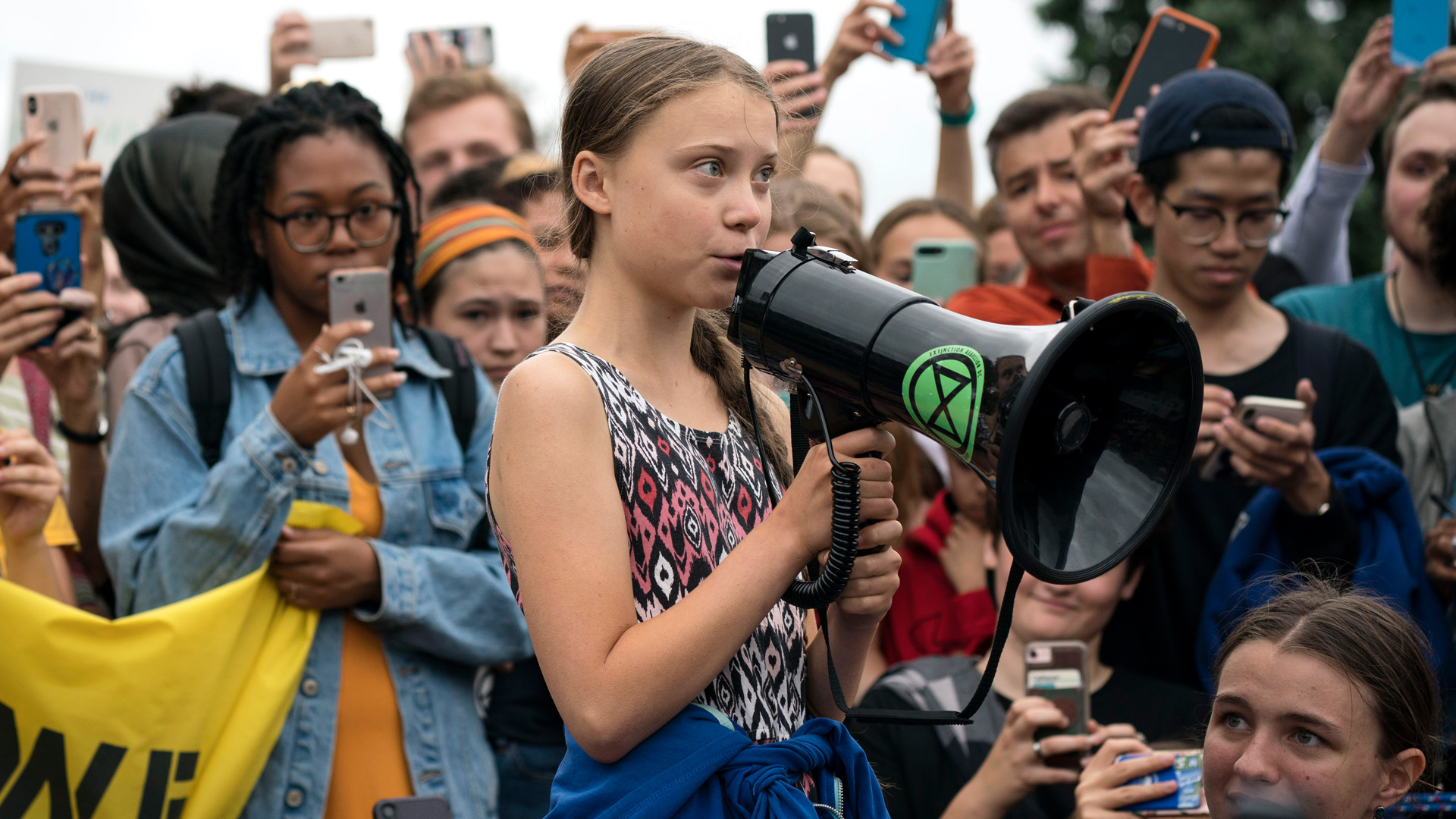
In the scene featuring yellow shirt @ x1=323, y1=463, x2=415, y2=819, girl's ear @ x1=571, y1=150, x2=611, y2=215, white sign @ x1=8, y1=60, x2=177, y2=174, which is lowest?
yellow shirt @ x1=323, y1=463, x2=415, y2=819

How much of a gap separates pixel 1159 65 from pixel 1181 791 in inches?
98.3

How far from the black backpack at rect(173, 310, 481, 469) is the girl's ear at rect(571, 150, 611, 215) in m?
1.37

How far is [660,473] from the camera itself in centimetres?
188

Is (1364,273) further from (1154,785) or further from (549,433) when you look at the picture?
(549,433)

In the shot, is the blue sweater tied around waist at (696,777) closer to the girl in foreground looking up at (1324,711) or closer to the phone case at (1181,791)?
the girl in foreground looking up at (1324,711)

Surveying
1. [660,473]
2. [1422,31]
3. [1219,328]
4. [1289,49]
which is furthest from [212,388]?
[1289,49]

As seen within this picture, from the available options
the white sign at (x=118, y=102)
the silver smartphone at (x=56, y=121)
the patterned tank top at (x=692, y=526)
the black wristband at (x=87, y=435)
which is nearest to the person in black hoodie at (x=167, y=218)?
the silver smartphone at (x=56, y=121)

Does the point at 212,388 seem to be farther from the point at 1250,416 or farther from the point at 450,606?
the point at 1250,416

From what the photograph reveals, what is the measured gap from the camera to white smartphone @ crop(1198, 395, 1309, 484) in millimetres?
3104

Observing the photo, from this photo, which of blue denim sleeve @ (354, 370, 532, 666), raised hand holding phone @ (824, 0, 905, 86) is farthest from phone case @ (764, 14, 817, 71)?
blue denim sleeve @ (354, 370, 532, 666)

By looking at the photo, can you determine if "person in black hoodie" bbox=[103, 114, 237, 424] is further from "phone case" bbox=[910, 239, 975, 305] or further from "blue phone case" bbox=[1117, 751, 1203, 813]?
"blue phone case" bbox=[1117, 751, 1203, 813]

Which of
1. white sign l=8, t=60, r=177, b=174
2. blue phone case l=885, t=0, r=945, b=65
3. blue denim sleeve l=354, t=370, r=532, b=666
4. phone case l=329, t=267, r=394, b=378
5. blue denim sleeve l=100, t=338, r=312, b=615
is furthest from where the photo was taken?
white sign l=8, t=60, r=177, b=174

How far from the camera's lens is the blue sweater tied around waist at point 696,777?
1.72 metres

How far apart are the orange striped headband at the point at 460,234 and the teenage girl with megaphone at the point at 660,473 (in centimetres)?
196
